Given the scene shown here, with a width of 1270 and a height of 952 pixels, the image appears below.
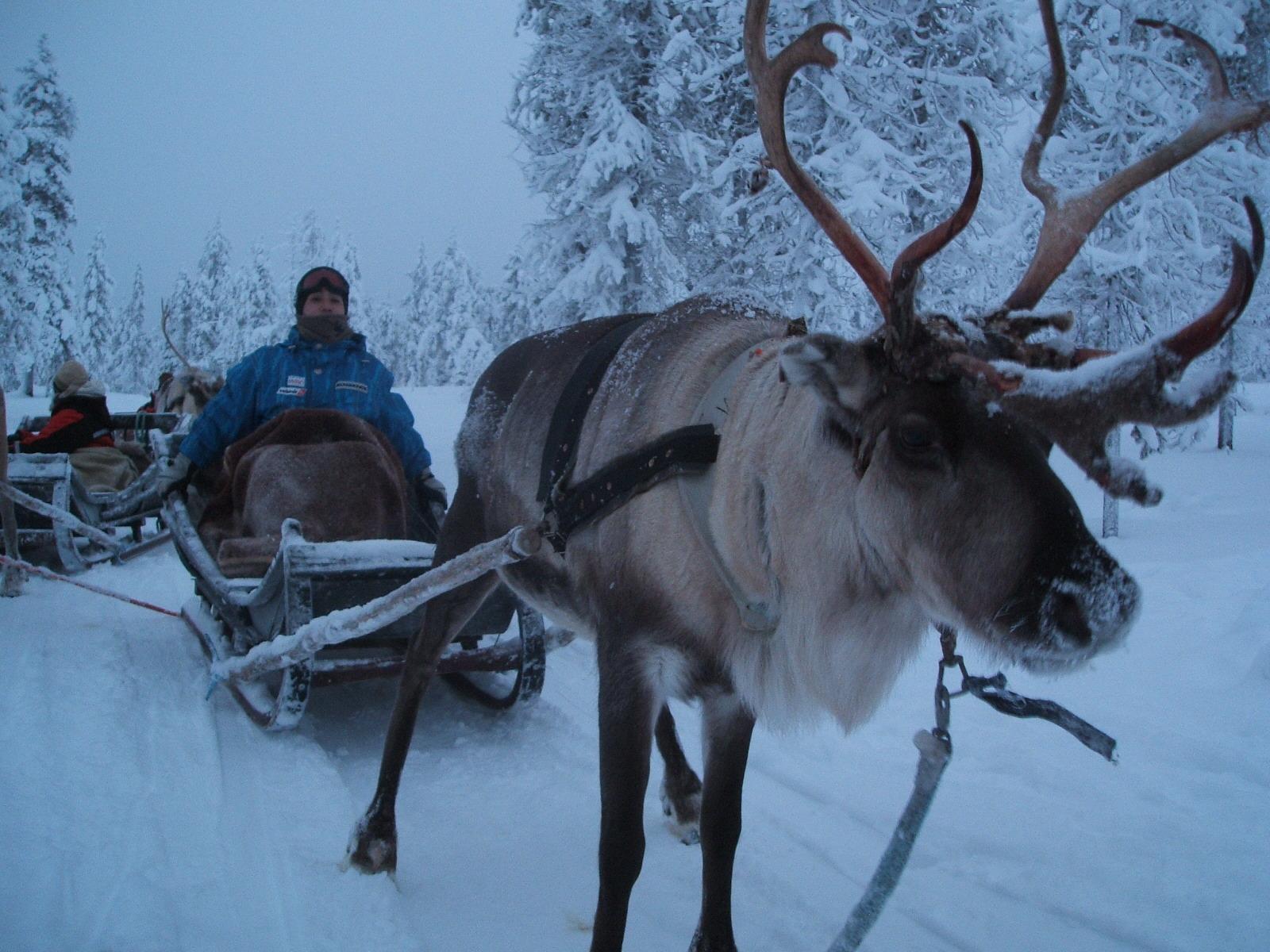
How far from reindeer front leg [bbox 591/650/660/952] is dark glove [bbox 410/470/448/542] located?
3081mm

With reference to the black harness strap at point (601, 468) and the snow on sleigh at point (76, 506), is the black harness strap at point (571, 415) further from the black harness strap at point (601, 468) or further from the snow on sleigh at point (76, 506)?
the snow on sleigh at point (76, 506)

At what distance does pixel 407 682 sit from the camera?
141 inches

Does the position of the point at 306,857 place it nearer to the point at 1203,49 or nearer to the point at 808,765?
the point at 808,765

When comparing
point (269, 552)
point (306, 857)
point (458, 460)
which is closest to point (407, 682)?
point (306, 857)

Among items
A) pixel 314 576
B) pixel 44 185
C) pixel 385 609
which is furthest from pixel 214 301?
pixel 385 609

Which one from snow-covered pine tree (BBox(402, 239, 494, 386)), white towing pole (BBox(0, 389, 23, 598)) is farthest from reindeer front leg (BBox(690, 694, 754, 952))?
snow-covered pine tree (BBox(402, 239, 494, 386))

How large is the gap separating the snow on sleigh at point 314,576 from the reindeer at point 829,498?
1.00 meters

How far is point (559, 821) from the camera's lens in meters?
3.48

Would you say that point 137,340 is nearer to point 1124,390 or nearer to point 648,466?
point 648,466

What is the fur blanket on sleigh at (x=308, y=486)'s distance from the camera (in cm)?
452

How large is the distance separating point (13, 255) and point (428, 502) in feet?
121

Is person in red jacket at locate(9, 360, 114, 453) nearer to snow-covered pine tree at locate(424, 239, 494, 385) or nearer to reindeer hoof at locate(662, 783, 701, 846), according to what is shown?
reindeer hoof at locate(662, 783, 701, 846)

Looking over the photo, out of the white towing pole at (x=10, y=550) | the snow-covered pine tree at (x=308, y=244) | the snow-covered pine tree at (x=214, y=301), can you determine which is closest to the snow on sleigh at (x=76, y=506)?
the white towing pole at (x=10, y=550)

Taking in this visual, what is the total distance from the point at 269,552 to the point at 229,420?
56.0 inches
